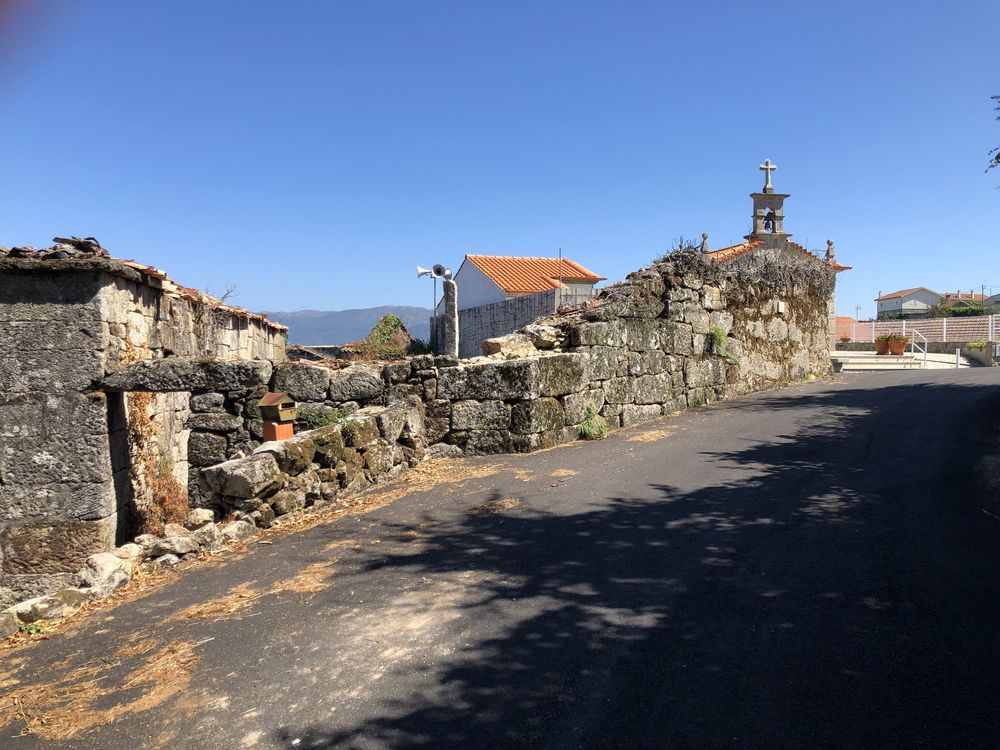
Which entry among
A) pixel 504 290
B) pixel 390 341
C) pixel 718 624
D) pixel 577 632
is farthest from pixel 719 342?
pixel 504 290

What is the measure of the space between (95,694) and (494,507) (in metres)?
3.30

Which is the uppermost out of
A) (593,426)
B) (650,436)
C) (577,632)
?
(593,426)

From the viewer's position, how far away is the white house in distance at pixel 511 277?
28.0 meters

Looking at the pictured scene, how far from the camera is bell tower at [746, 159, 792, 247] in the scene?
2331 cm

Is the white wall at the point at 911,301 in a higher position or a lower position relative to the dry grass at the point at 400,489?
higher

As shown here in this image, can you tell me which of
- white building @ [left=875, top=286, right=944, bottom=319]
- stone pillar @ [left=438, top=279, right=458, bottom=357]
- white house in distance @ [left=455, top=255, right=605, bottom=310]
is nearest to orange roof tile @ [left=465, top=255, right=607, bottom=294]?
white house in distance @ [left=455, top=255, right=605, bottom=310]

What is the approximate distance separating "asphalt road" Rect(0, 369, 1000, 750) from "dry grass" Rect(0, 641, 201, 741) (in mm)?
14

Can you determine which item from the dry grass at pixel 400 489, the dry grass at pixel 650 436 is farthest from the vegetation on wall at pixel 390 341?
the dry grass at pixel 400 489

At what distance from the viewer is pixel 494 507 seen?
574cm

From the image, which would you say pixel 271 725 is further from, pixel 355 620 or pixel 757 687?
pixel 757 687

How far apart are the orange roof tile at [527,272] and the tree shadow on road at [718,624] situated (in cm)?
2237

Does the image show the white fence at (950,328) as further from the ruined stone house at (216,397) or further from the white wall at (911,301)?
the white wall at (911,301)

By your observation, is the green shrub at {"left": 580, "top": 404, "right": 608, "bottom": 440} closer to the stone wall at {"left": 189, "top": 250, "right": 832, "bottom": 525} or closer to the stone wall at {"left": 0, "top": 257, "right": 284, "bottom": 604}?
the stone wall at {"left": 189, "top": 250, "right": 832, "bottom": 525}

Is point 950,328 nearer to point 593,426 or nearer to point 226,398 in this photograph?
point 593,426
